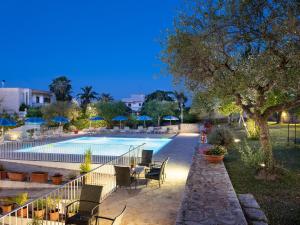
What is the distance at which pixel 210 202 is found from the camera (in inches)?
259

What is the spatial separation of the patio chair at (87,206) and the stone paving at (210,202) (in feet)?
5.63

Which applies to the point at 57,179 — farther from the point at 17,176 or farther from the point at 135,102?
the point at 135,102

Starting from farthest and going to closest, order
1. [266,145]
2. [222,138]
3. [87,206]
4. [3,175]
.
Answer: [222,138], [3,175], [266,145], [87,206]

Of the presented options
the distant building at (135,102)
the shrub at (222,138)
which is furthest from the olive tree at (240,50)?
the distant building at (135,102)

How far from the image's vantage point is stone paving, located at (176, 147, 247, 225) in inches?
215

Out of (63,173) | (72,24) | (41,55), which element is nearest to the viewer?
(63,173)

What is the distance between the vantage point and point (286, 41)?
702 centimetres

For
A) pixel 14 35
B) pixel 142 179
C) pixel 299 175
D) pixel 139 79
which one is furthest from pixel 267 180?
pixel 139 79

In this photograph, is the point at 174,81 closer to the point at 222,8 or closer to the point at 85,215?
the point at 222,8

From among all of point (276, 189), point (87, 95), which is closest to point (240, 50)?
point (276, 189)

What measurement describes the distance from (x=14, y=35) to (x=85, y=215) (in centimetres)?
12528

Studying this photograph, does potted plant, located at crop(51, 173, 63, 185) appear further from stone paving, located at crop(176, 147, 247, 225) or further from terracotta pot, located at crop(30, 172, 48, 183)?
stone paving, located at crop(176, 147, 247, 225)

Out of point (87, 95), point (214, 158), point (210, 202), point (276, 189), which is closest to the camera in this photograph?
point (210, 202)

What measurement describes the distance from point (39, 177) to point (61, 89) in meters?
47.2
